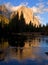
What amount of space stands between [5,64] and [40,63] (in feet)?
13.9

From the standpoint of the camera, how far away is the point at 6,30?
18925 centimetres

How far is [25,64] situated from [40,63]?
1.98 metres

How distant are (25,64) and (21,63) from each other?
873 millimetres

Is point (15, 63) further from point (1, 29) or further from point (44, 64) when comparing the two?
point (1, 29)

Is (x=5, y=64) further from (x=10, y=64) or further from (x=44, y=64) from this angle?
(x=44, y=64)

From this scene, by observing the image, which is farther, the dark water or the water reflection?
the water reflection

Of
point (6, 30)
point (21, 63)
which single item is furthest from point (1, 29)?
point (21, 63)

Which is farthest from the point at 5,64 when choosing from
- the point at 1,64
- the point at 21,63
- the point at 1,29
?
the point at 1,29

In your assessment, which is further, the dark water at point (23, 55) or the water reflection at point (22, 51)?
the water reflection at point (22, 51)

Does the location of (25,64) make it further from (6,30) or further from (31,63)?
(6,30)

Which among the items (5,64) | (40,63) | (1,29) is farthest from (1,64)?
(1,29)

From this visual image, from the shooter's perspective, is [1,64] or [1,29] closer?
[1,64]

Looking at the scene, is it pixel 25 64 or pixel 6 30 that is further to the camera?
pixel 6 30

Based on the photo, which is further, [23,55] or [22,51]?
[22,51]
